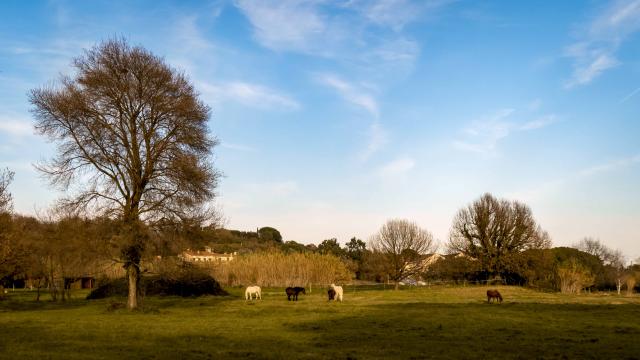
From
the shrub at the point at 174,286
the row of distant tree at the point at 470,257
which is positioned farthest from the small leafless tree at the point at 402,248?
the shrub at the point at 174,286

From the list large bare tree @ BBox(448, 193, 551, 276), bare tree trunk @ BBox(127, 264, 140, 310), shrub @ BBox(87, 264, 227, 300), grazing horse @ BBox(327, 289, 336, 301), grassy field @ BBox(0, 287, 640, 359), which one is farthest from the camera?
large bare tree @ BBox(448, 193, 551, 276)

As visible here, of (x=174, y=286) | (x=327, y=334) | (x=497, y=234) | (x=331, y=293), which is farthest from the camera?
(x=497, y=234)

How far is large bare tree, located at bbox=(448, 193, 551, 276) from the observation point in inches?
2734

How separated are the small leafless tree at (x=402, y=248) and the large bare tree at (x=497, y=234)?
6.27 metres

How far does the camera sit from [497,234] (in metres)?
70.4

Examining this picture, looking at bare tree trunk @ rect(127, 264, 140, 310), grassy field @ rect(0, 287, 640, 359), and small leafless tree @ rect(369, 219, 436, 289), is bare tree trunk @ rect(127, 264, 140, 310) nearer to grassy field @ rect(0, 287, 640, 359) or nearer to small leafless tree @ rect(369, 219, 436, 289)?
grassy field @ rect(0, 287, 640, 359)

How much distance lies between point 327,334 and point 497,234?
55.7 m

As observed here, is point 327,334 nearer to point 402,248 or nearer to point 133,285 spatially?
point 133,285

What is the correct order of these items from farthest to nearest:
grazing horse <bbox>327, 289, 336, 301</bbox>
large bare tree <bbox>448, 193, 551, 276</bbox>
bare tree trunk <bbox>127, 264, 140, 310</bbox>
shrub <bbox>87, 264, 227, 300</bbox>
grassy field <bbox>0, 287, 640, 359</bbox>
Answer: large bare tree <bbox>448, 193, 551, 276</bbox>, shrub <bbox>87, 264, 227, 300</bbox>, grazing horse <bbox>327, 289, 336, 301</bbox>, bare tree trunk <bbox>127, 264, 140, 310</bbox>, grassy field <bbox>0, 287, 640, 359</bbox>

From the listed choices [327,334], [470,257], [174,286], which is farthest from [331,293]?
[470,257]

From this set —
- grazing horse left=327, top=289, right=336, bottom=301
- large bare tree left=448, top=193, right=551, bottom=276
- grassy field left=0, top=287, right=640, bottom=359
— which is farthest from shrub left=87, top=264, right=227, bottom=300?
large bare tree left=448, top=193, right=551, bottom=276

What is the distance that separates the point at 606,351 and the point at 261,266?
186 ft

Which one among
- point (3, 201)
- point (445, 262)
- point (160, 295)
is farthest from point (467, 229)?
point (3, 201)

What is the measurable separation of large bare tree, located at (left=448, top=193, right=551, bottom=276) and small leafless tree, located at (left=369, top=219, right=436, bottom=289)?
6.27 meters
